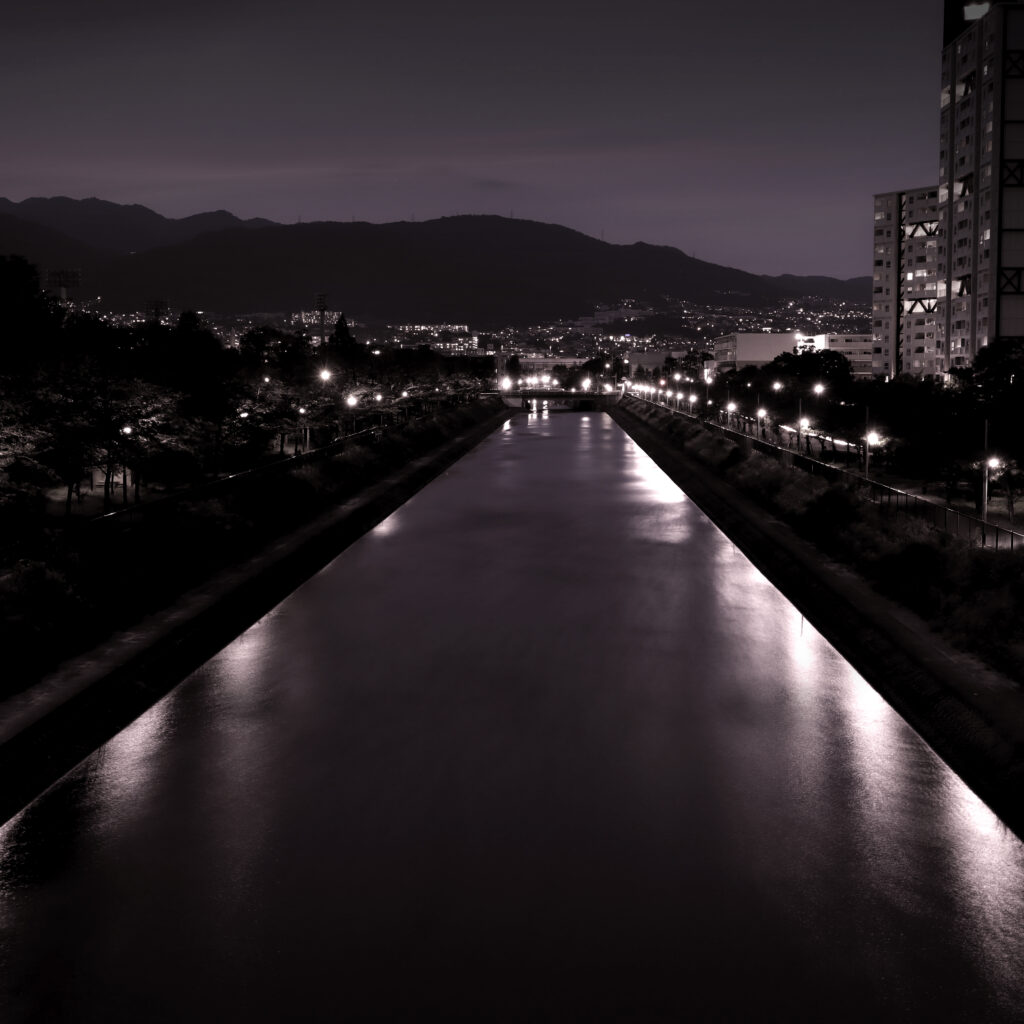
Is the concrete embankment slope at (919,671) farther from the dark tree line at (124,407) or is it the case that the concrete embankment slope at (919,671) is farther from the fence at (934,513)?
the dark tree line at (124,407)

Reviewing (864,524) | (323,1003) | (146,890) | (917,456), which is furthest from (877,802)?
(917,456)

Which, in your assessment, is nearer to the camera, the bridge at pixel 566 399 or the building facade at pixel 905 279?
the building facade at pixel 905 279

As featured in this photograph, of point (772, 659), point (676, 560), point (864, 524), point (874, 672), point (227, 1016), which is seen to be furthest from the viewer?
point (676, 560)

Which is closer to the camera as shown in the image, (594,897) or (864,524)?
(594,897)

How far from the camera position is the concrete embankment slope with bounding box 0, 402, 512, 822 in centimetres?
1152

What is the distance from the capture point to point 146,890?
9.00 meters

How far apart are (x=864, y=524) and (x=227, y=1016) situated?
1898cm

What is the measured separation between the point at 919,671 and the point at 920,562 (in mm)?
4714

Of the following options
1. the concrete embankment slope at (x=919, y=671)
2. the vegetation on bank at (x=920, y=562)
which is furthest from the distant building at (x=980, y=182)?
the concrete embankment slope at (x=919, y=671)

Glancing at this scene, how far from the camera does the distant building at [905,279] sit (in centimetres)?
10775

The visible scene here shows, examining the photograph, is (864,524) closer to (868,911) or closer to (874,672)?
(874,672)

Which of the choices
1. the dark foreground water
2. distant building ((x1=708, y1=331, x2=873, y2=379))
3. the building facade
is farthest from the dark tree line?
distant building ((x1=708, y1=331, x2=873, y2=379))

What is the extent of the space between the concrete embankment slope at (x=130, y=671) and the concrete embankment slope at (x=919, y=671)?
10.1 metres

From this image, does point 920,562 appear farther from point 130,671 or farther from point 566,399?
point 566,399
